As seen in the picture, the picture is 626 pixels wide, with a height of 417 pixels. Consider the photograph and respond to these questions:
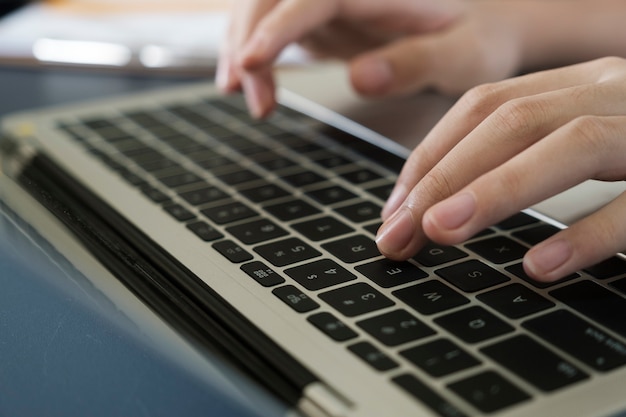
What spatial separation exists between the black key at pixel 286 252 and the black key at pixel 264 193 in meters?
0.08

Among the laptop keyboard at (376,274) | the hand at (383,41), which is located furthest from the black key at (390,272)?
the hand at (383,41)

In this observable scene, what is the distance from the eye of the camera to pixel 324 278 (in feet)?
1.31

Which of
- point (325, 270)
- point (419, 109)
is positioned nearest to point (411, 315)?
point (325, 270)

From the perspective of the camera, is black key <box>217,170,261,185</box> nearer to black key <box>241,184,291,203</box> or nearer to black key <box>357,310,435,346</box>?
black key <box>241,184,291,203</box>

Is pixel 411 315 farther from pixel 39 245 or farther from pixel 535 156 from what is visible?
pixel 39 245

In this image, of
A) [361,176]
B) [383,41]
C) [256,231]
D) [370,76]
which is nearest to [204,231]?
[256,231]

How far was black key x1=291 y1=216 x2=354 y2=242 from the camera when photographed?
0.45 m

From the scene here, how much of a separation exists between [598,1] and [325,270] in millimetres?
603

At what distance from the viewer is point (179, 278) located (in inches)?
16.1

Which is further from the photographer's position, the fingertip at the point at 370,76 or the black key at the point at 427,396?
the fingertip at the point at 370,76

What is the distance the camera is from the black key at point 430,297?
1.20 feet

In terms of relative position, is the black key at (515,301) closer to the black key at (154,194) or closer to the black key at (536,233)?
the black key at (536,233)

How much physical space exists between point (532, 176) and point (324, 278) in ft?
0.38

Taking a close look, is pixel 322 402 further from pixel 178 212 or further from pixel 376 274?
pixel 178 212
